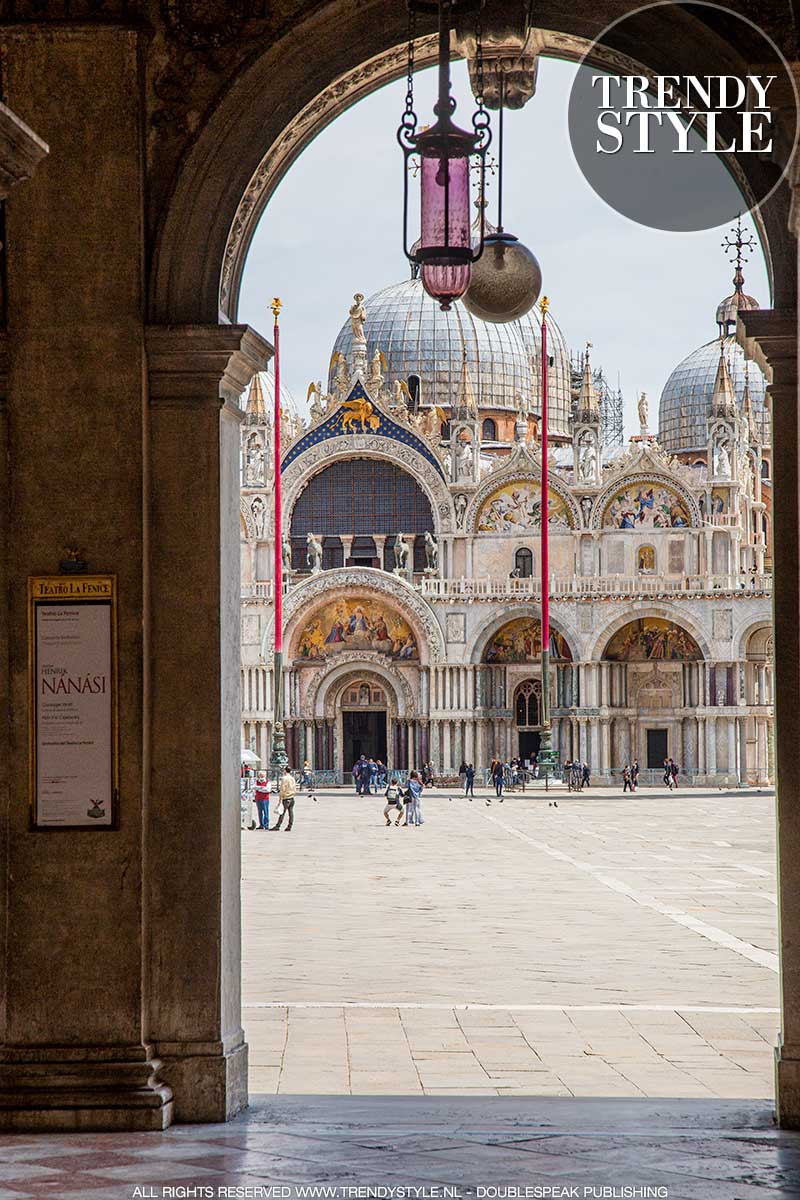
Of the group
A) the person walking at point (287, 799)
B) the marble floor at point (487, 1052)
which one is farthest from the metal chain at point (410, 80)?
the person walking at point (287, 799)

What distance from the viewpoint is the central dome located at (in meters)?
62.8

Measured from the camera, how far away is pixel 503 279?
8320 millimetres

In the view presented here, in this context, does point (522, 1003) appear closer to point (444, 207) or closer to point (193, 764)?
point (193, 764)

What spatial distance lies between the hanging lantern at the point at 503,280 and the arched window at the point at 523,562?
4591cm

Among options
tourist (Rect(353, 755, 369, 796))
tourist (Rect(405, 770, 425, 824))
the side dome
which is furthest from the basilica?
tourist (Rect(405, 770, 425, 824))

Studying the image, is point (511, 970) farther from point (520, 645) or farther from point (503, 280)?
point (520, 645)

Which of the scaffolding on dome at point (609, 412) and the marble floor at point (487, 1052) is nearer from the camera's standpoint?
the marble floor at point (487, 1052)

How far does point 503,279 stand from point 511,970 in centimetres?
523

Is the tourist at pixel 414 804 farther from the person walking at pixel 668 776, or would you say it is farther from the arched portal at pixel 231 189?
the arched portal at pixel 231 189

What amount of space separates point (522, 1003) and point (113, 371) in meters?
4.99

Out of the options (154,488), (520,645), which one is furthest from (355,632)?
(154,488)

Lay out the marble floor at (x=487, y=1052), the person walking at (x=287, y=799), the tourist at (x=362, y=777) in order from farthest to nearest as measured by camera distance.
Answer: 1. the tourist at (x=362, y=777)
2. the person walking at (x=287, y=799)
3. the marble floor at (x=487, y=1052)

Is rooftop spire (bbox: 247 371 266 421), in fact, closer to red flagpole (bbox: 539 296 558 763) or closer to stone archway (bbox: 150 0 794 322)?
red flagpole (bbox: 539 296 558 763)

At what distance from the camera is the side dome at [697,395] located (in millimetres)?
66000
